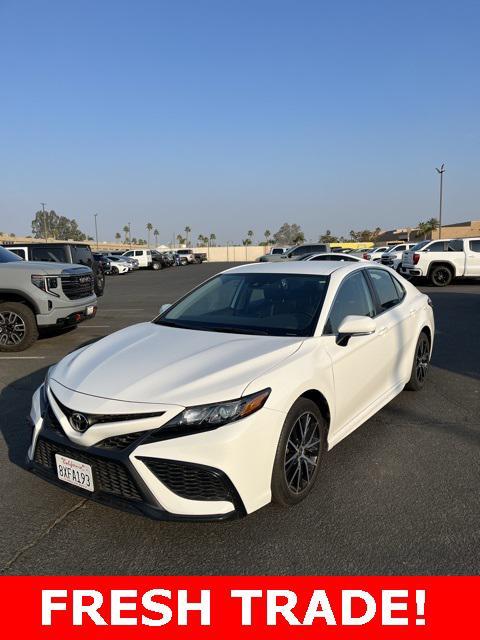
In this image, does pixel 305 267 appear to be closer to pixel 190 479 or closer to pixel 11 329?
pixel 190 479

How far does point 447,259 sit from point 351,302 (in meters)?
15.3

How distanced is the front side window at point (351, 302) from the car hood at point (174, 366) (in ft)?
1.52

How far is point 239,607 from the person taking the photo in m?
2.30

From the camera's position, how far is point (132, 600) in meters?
2.35

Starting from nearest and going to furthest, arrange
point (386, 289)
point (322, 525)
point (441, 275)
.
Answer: point (322, 525)
point (386, 289)
point (441, 275)

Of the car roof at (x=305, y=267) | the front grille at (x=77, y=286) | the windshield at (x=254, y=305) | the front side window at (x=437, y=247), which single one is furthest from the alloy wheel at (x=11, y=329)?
the front side window at (x=437, y=247)

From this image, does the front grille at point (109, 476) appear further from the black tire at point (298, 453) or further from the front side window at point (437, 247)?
the front side window at point (437, 247)

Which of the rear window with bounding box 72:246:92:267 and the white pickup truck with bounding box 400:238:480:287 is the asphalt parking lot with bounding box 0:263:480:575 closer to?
the rear window with bounding box 72:246:92:267

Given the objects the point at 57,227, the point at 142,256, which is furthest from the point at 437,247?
the point at 57,227

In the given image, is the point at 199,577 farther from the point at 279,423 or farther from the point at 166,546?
the point at 279,423

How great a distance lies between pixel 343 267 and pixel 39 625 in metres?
3.27

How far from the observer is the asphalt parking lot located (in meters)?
2.54

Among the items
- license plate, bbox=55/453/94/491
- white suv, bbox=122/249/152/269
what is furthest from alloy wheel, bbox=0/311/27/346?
white suv, bbox=122/249/152/269

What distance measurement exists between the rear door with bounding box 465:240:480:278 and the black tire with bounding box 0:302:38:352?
1534cm
